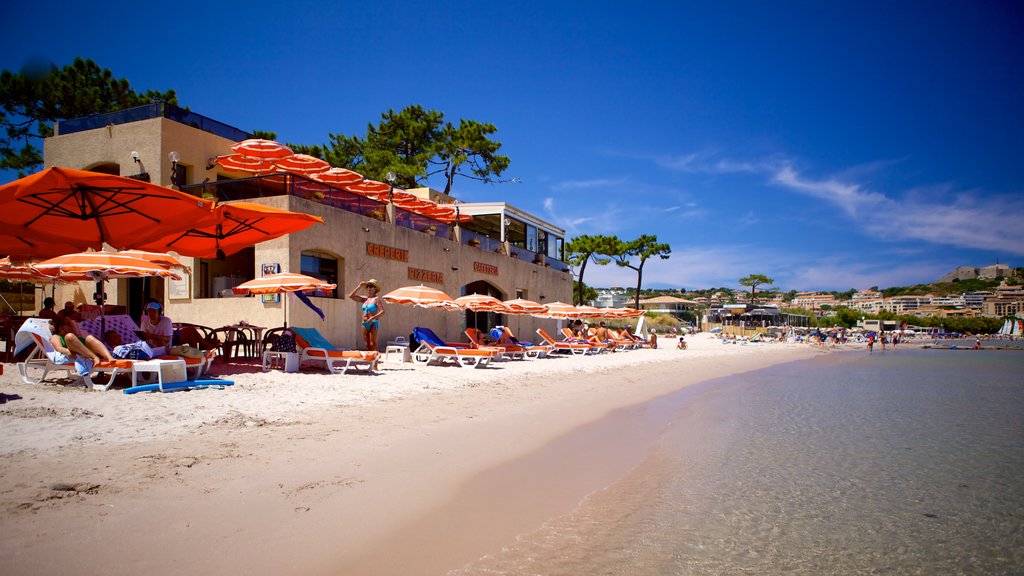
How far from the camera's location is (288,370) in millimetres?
10273

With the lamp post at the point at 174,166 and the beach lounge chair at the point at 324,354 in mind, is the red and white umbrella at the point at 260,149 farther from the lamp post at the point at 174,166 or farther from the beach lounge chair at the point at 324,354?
the beach lounge chair at the point at 324,354

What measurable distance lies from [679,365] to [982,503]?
45.4ft

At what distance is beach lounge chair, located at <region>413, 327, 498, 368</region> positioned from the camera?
13328mm

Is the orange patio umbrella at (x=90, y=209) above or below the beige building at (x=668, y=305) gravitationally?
above

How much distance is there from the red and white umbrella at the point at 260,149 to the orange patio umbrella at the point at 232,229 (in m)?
4.63

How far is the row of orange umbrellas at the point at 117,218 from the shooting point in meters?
7.39

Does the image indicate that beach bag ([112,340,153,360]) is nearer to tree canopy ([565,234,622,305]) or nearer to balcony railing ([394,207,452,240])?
balcony railing ([394,207,452,240])

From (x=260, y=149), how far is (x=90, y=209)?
7119 mm

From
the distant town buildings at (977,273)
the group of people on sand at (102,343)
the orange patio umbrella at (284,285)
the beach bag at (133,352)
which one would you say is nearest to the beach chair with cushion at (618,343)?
the orange patio umbrella at (284,285)

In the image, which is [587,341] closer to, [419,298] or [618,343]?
[618,343]

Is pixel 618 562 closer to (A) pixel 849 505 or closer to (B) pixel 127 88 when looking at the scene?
(A) pixel 849 505

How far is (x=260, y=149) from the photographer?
15.0 m

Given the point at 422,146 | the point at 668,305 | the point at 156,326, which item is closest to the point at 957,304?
the point at 668,305

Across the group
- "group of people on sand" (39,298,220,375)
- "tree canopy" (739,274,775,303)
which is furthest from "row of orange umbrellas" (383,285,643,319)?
"tree canopy" (739,274,775,303)
